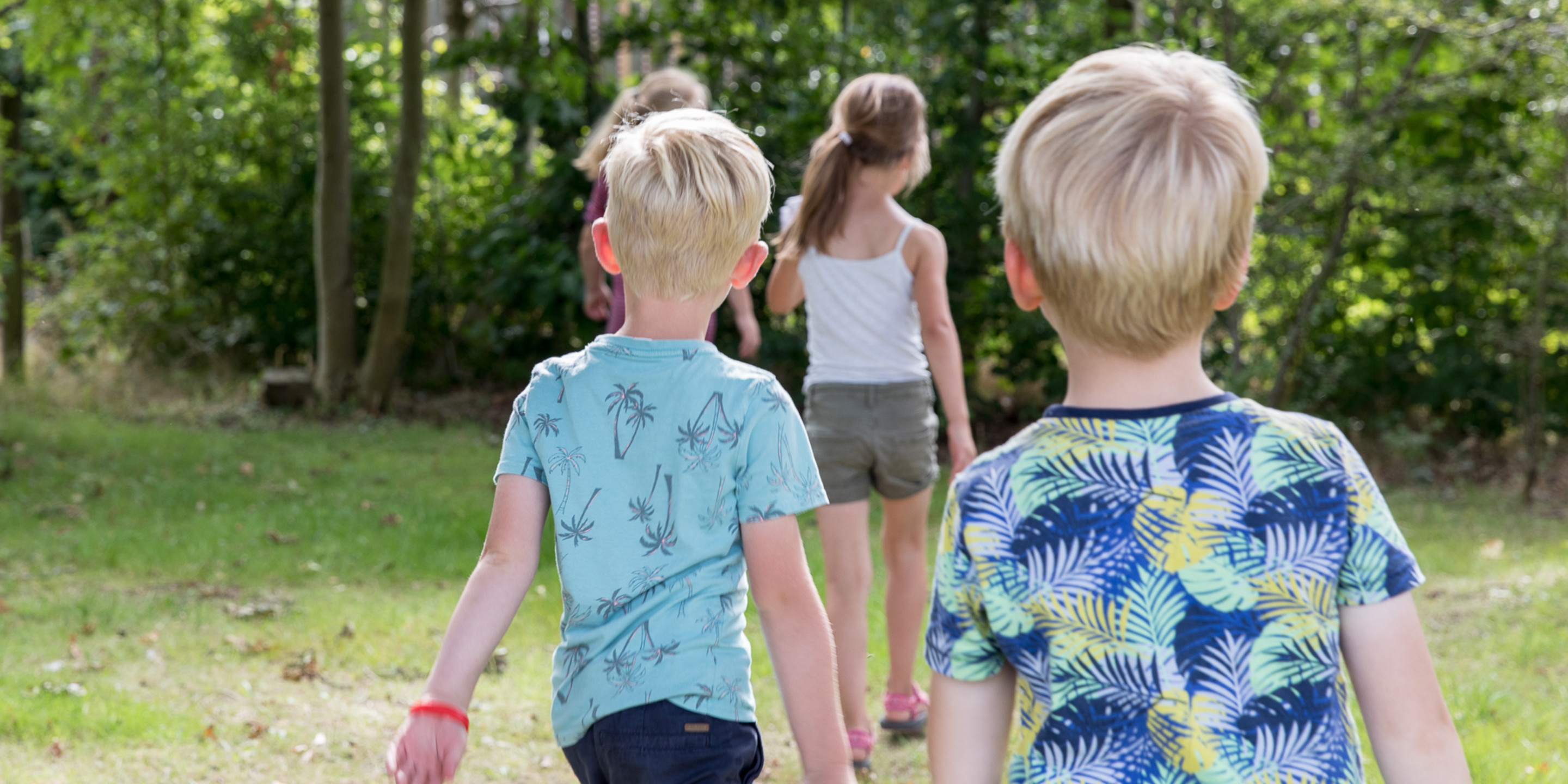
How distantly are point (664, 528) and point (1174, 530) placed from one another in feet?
2.63

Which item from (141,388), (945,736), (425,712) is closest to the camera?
(945,736)

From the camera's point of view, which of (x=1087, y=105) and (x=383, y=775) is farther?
(x=383, y=775)

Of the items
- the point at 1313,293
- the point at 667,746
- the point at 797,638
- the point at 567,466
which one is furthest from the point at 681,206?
the point at 1313,293

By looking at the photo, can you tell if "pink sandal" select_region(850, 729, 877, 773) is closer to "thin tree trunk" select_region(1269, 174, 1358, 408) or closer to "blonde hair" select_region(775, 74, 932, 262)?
"blonde hair" select_region(775, 74, 932, 262)

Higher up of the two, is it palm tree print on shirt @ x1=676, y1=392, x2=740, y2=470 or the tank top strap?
the tank top strap

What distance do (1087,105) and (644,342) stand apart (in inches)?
32.1

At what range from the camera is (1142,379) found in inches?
53.7

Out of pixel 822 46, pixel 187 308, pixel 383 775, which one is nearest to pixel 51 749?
pixel 383 775

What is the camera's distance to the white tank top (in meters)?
3.66

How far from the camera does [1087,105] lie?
1.35m

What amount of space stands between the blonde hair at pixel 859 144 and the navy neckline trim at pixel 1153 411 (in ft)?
7.60

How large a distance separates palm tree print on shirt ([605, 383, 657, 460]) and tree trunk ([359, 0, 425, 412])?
876 cm

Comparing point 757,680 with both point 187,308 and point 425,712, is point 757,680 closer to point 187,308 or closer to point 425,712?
point 425,712

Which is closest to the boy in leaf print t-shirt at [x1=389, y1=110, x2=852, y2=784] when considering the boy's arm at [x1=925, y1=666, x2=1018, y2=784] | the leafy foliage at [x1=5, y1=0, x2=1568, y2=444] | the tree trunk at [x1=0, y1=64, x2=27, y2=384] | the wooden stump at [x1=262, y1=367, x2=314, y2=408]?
the boy's arm at [x1=925, y1=666, x2=1018, y2=784]
